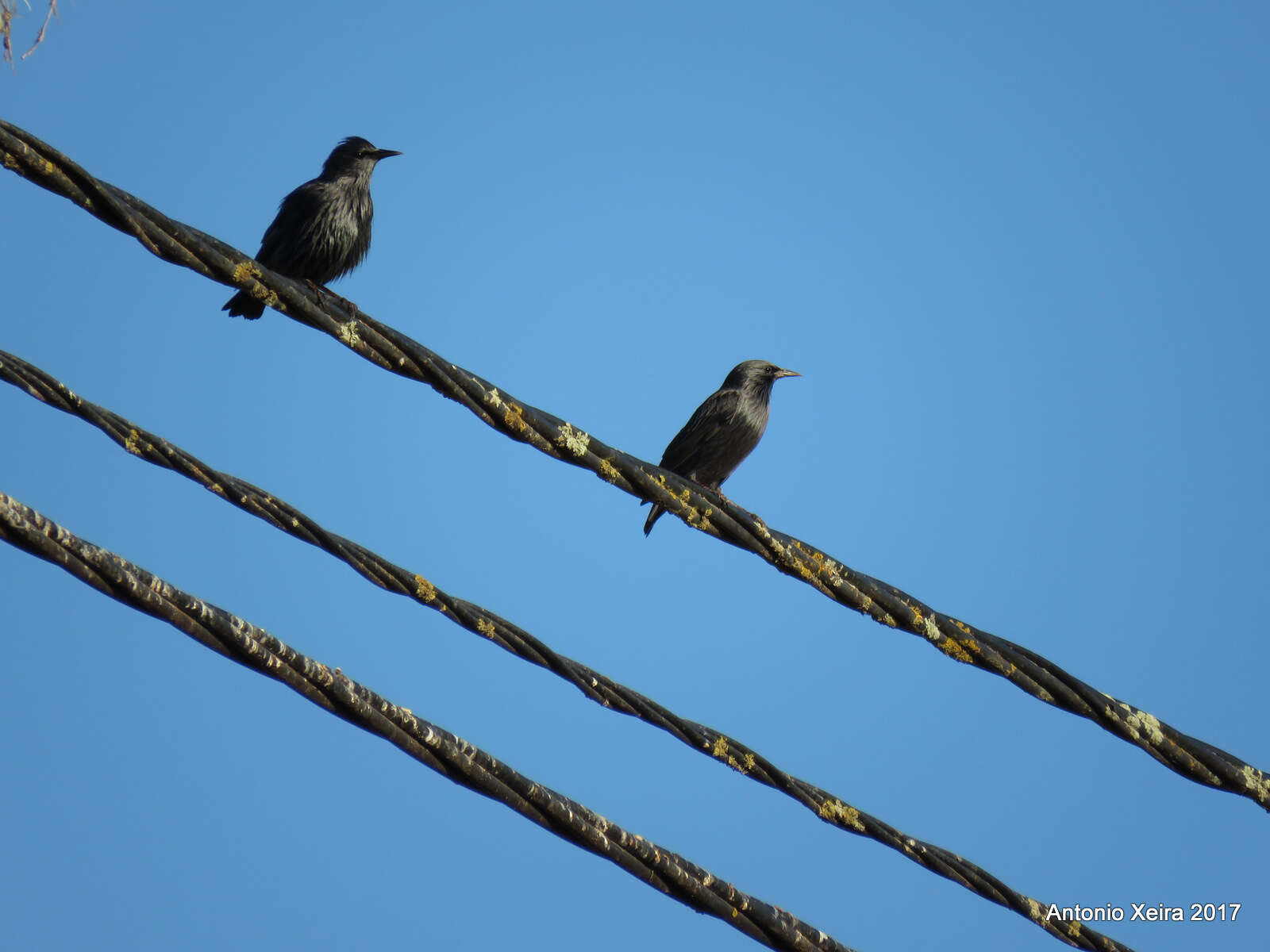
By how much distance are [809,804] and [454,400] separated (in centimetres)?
132

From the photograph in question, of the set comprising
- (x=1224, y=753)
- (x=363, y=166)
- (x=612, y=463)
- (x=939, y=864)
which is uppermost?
(x=363, y=166)

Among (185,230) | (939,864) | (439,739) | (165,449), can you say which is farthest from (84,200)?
(939,864)

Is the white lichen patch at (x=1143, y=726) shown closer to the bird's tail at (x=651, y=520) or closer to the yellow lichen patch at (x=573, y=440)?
the yellow lichen patch at (x=573, y=440)

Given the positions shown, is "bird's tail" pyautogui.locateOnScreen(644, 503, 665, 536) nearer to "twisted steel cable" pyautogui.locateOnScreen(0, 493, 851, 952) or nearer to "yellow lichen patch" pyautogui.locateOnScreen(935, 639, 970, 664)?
"yellow lichen patch" pyautogui.locateOnScreen(935, 639, 970, 664)

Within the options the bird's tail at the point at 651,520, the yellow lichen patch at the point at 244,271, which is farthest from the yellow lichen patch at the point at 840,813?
the bird's tail at the point at 651,520

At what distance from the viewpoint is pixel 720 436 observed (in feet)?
27.9

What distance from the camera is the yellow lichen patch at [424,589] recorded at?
9.53 feet

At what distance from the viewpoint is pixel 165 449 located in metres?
2.87

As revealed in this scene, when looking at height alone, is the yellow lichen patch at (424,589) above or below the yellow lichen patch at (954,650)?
below

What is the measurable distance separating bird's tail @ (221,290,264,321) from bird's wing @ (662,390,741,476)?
10.1 feet

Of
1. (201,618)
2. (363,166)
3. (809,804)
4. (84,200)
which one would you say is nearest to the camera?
(201,618)

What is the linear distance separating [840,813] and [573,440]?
1.15 m

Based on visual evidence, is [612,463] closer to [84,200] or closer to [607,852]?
[607,852]

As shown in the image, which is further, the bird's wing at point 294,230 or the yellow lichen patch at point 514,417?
the bird's wing at point 294,230
